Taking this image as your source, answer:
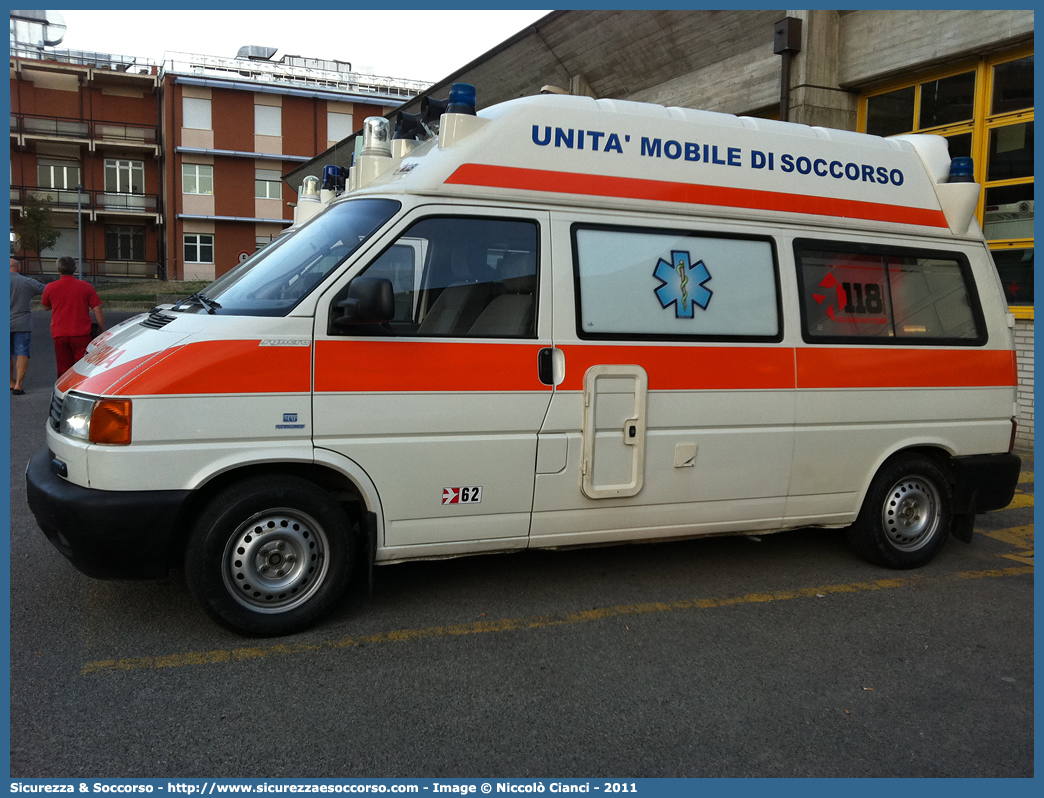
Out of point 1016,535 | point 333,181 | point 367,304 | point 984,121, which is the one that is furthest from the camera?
point 984,121

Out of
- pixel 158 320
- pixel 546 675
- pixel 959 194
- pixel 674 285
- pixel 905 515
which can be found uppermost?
pixel 959 194

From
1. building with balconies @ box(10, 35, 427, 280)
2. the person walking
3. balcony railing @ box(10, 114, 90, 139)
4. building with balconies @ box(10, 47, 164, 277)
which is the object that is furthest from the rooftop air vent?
the person walking

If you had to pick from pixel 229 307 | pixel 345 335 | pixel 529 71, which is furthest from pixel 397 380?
pixel 529 71

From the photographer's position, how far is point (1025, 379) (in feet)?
33.1

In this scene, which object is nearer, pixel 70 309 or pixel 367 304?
pixel 367 304

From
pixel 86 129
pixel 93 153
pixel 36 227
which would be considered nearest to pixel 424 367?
pixel 36 227

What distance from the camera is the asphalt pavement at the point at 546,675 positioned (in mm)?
3289

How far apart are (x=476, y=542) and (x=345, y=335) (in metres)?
1.28

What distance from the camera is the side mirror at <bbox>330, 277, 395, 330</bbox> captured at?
4.04 metres

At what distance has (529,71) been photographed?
15477 mm

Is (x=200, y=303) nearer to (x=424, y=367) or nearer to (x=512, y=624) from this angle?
(x=424, y=367)

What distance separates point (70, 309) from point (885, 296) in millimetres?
9047

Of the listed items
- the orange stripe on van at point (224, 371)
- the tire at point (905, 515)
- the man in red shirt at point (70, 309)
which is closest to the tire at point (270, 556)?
the orange stripe on van at point (224, 371)

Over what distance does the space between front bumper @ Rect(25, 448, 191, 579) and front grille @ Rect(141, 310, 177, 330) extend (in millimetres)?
841
